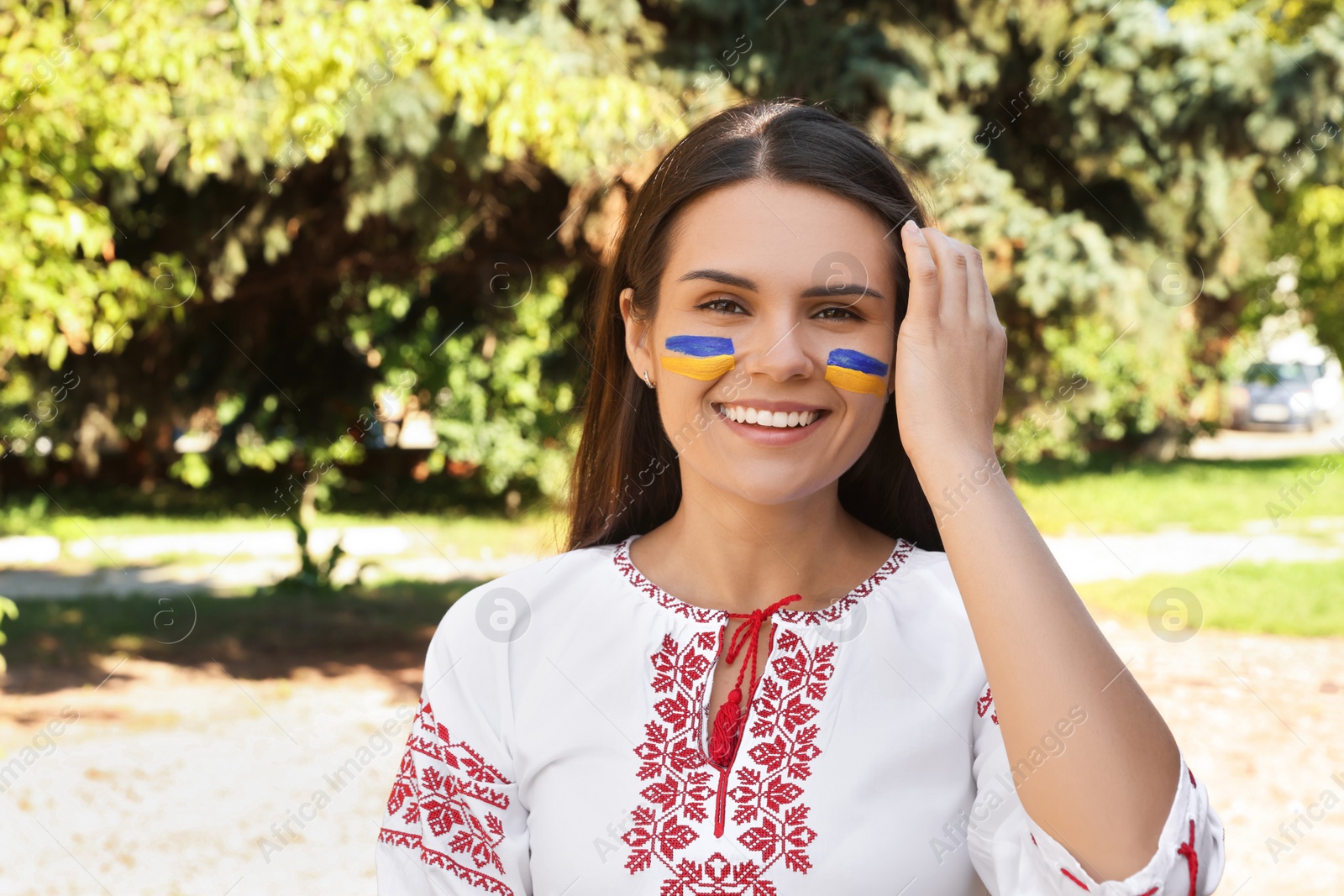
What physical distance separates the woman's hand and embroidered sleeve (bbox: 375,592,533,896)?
695mm

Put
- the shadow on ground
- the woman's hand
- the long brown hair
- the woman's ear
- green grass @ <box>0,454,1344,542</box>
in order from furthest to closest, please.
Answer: green grass @ <box>0,454,1344,542</box>, the shadow on ground, the woman's ear, the long brown hair, the woman's hand

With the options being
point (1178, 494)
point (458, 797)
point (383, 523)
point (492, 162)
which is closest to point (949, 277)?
point (458, 797)

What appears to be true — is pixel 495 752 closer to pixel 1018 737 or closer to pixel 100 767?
pixel 1018 737

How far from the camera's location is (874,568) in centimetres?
189

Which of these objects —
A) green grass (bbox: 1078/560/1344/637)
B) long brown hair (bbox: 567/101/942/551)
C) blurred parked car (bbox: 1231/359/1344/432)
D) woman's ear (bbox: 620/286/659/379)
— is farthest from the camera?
blurred parked car (bbox: 1231/359/1344/432)

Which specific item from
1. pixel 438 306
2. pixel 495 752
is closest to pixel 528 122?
pixel 438 306

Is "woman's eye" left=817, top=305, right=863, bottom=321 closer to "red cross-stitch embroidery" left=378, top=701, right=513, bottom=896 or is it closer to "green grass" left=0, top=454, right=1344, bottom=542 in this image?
"red cross-stitch embroidery" left=378, top=701, right=513, bottom=896

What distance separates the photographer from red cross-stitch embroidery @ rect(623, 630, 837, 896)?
161 centimetres

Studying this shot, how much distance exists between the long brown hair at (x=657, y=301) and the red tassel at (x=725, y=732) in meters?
0.43

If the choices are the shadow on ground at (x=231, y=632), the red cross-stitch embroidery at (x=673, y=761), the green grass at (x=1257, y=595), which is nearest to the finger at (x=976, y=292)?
the red cross-stitch embroidery at (x=673, y=761)

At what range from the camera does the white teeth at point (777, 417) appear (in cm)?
170

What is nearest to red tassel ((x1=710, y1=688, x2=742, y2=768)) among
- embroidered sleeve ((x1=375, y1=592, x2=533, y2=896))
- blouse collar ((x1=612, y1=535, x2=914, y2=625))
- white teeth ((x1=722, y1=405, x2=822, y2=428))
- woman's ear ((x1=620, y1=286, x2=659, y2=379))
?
blouse collar ((x1=612, y1=535, x2=914, y2=625))

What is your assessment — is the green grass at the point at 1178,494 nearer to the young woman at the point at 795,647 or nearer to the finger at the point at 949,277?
the young woman at the point at 795,647

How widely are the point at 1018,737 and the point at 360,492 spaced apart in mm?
18103
